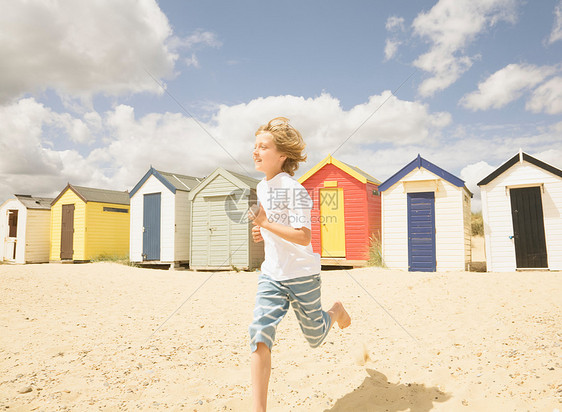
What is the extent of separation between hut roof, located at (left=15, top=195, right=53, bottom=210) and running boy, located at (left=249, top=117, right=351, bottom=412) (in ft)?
65.0

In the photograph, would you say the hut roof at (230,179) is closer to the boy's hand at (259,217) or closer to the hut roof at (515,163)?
the hut roof at (515,163)

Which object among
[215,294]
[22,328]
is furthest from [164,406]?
[215,294]

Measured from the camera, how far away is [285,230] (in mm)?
2338

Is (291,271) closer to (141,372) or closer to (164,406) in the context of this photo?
(164,406)

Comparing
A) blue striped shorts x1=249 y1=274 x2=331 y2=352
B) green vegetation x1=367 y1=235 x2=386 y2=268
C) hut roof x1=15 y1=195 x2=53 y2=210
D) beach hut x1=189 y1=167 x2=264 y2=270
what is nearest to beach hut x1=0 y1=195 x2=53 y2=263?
hut roof x1=15 y1=195 x2=53 y2=210

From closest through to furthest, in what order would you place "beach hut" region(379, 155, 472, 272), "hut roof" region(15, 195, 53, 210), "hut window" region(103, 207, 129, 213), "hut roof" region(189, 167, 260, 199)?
"beach hut" region(379, 155, 472, 272) → "hut roof" region(189, 167, 260, 199) → "hut window" region(103, 207, 129, 213) → "hut roof" region(15, 195, 53, 210)

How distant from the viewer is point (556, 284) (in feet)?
24.3

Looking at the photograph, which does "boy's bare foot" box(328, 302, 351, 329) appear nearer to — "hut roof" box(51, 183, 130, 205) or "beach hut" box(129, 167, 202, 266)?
"beach hut" box(129, 167, 202, 266)

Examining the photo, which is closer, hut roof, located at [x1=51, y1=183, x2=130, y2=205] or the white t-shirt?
the white t-shirt

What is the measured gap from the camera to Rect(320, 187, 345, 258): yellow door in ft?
40.1

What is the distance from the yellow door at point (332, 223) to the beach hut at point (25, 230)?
14.4 metres

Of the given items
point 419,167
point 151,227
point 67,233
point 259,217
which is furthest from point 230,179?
point 259,217

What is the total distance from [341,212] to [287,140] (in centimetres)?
984

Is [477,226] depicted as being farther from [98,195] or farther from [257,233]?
[257,233]
